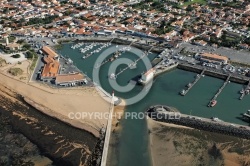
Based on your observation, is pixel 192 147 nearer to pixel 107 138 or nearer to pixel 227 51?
pixel 107 138

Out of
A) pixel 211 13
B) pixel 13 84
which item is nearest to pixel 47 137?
pixel 13 84

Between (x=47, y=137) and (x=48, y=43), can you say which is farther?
(x=48, y=43)

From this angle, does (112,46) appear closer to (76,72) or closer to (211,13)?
(76,72)

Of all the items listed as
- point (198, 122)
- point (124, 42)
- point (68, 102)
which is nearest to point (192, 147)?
point (198, 122)

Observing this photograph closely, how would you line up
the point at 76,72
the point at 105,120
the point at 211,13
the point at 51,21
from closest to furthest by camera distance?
the point at 105,120 < the point at 76,72 < the point at 51,21 < the point at 211,13

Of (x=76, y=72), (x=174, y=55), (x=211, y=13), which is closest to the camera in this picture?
(x=76, y=72)
